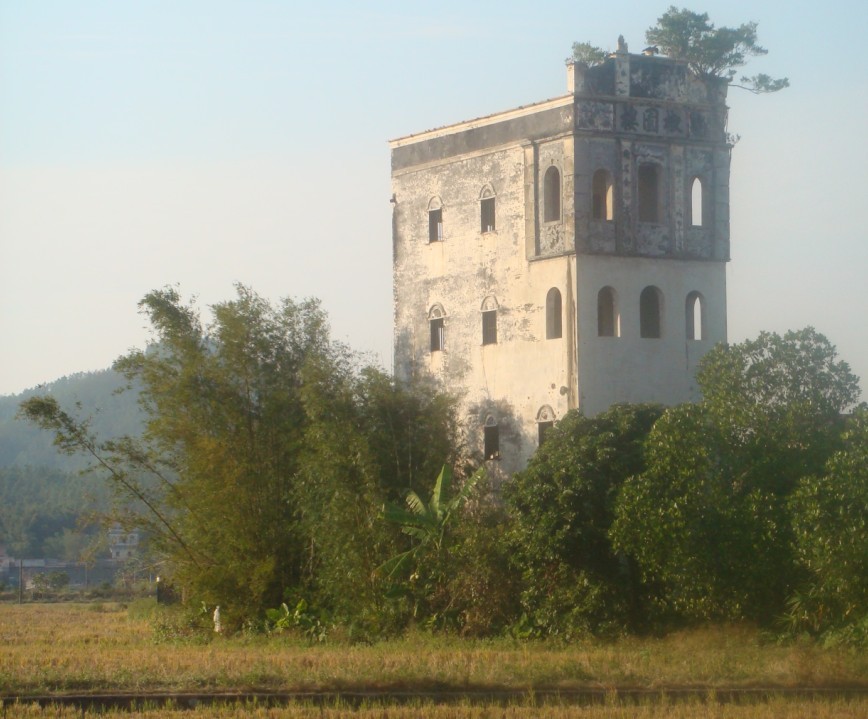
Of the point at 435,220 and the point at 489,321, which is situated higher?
the point at 435,220

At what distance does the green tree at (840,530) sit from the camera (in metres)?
20.8

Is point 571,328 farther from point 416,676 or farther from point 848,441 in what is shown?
point 416,676

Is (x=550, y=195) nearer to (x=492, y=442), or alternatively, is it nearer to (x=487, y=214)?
(x=487, y=214)

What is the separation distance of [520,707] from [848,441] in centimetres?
867

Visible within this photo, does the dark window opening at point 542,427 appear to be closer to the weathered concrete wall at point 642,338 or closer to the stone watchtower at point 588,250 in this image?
the stone watchtower at point 588,250

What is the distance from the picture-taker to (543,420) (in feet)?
94.6

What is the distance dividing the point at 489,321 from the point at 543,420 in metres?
2.89

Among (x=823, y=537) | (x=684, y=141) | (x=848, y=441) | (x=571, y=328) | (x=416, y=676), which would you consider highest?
(x=684, y=141)

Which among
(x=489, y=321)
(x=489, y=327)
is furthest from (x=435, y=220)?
(x=489, y=327)

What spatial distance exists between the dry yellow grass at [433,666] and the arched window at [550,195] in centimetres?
934

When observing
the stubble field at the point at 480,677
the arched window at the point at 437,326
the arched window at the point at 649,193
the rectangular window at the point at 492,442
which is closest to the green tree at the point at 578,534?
the stubble field at the point at 480,677

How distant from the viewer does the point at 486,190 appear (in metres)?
30.6

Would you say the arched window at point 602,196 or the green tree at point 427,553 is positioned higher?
the arched window at point 602,196

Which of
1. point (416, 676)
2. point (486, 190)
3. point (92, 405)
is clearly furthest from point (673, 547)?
point (92, 405)
